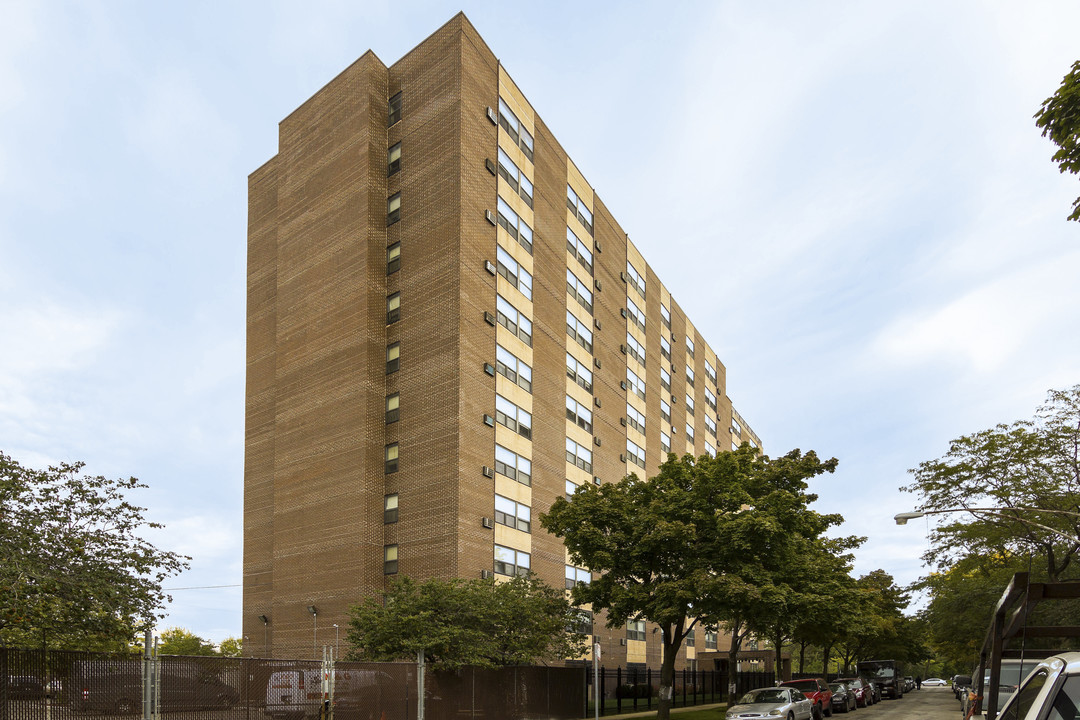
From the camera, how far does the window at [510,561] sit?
Result: 40281 millimetres

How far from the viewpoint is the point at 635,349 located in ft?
206

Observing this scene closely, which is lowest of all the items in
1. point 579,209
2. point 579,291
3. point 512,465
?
point 512,465

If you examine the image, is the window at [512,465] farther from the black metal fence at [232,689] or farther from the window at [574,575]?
the black metal fence at [232,689]

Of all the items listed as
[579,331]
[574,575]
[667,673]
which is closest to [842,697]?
[574,575]

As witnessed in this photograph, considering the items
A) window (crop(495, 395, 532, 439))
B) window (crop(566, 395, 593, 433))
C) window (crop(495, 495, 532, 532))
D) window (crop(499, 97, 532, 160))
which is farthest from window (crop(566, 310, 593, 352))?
window (crop(495, 495, 532, 532))

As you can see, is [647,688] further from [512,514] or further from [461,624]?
[461,624]

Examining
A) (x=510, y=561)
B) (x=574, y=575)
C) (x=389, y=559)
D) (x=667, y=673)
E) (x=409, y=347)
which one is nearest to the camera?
(x=667, y=673)

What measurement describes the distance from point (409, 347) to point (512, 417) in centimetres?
592

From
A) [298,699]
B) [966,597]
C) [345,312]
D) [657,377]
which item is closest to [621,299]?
[657,377]

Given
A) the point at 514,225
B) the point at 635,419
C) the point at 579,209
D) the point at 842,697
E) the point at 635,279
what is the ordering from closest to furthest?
the point at 842,697 < the point at 514,225 < the point at 579,209 < the point at 635,419 < the point at 635,279

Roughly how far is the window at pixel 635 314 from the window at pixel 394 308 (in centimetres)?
2287

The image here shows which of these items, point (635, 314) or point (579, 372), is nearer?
point (579, 372)

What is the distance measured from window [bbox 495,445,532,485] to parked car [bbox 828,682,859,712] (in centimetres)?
1744

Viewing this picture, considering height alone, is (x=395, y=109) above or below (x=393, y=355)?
above
